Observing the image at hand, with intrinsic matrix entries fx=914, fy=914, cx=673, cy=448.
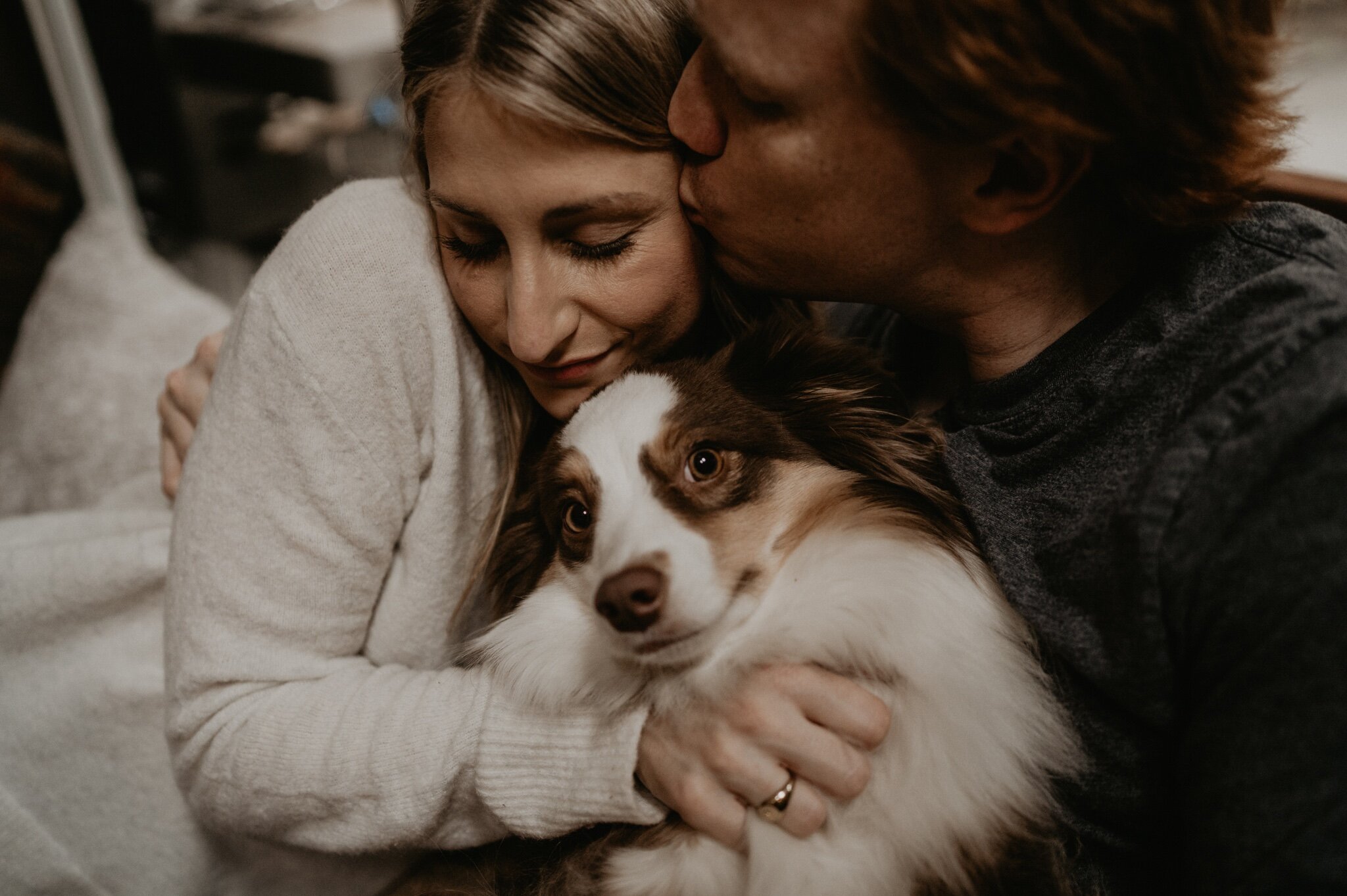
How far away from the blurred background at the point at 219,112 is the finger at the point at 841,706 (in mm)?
2672

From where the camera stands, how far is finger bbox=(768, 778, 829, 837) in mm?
1209

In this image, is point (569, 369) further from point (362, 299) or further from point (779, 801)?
point (779, 801)

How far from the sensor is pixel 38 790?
1518mm

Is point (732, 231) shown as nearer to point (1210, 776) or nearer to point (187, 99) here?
point (1210, 776)

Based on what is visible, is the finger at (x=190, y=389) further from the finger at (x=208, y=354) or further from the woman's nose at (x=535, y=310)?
the woman's nose at (x=535, y=310)

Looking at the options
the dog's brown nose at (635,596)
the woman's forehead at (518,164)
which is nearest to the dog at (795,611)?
the dog's brown nose at (635,596)

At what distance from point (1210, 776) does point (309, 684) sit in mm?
1217

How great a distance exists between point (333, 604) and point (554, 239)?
0.67m

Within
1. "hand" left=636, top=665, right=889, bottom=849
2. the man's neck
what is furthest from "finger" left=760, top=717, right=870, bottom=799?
the man's neck

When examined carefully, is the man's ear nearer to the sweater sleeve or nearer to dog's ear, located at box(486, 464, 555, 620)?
the sweater sleeve

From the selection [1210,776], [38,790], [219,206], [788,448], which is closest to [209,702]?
[38,790]

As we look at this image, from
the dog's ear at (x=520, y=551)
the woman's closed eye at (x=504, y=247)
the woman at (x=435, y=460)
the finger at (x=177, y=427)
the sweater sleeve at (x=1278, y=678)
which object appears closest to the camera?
the sweater sleeve at (x=1278, y=678)

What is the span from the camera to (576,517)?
1489 millimetres

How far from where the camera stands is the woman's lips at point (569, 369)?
1.48 m
